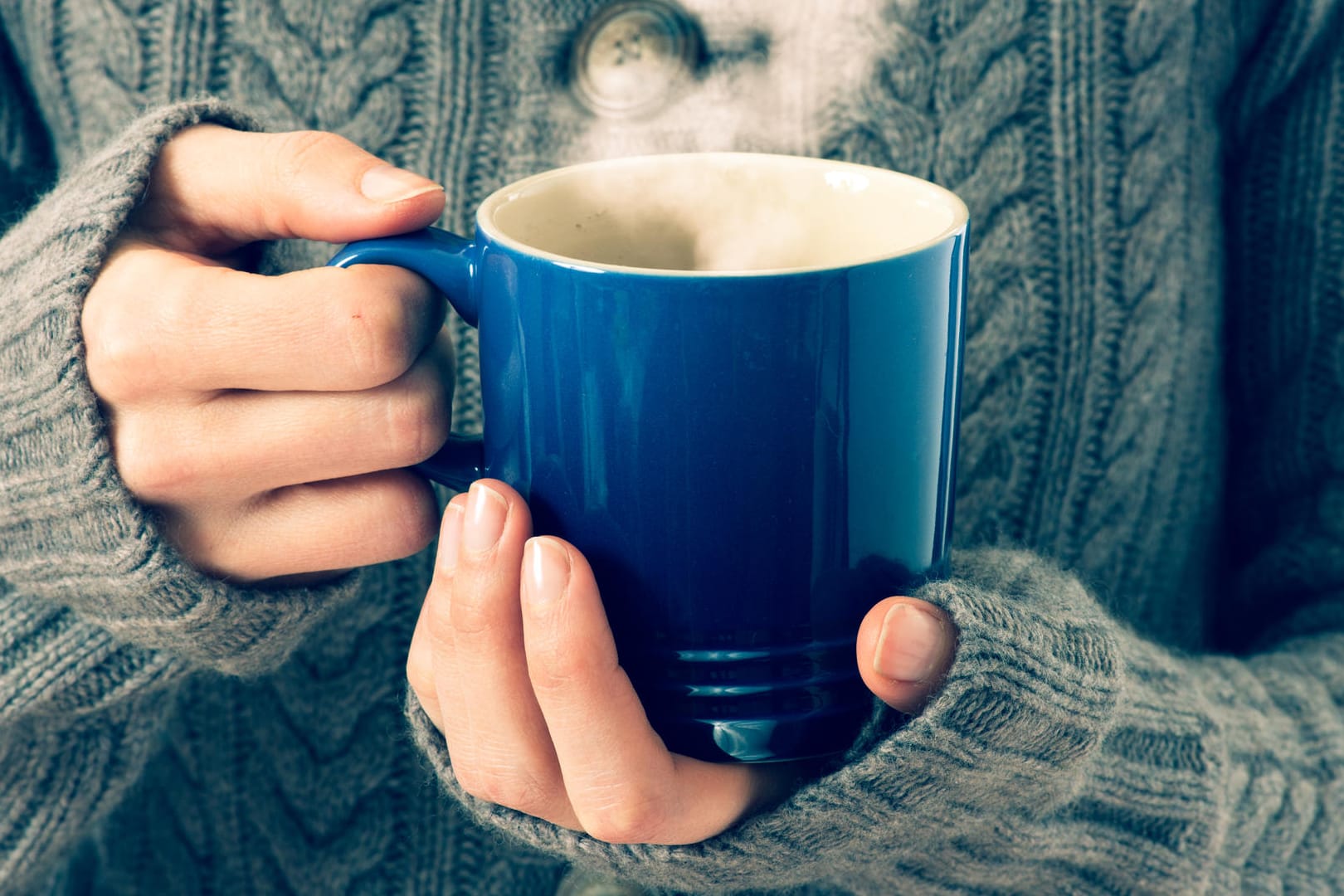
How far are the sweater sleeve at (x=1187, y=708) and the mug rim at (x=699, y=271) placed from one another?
174 mm

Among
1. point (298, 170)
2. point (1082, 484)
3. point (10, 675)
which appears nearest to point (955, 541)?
point (1082, 484)

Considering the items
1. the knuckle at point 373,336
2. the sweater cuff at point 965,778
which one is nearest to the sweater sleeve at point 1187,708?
the sweater cuff at point 965,778

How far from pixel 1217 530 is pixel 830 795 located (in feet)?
2.40

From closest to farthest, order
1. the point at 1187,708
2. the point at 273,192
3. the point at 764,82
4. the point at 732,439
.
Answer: the point at 732,439 → the point at 273,192 → the point at 1187,708 → the point at 764,82

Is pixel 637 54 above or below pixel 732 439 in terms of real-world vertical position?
above

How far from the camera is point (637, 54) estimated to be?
0.83 metres

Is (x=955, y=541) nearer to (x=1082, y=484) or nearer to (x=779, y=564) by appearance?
(x=1082, y=484)

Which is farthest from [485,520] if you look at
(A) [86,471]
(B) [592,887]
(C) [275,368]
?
(B) [592,887]

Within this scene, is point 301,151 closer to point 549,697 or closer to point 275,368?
point 275,368

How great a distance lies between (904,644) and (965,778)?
0.12m

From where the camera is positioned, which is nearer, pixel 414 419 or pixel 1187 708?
pixel 414 419

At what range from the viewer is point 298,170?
542 millimetres

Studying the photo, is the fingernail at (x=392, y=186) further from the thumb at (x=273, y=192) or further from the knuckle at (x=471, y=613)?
the knuckle at (x=471, y=613)

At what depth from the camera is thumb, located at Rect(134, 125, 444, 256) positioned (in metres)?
0.52
